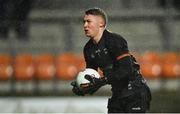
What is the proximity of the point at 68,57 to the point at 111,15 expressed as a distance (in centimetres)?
176

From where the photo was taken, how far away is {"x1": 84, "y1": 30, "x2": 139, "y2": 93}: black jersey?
152 inches

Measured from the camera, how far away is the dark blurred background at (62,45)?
32.1 feet

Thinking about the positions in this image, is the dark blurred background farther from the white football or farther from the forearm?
the forearm

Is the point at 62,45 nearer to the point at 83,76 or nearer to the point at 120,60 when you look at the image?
the point at 83,76

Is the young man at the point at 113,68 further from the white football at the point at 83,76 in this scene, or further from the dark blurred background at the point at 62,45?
the dark blurred background at the point at 62,45

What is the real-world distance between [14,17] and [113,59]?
6.51 meters

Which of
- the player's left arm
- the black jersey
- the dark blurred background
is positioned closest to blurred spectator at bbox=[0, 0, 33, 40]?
the dark blurred background

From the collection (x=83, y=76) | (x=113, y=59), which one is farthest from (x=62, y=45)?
(x=113, y=59)

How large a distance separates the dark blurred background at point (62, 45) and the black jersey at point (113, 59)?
4.90 meters

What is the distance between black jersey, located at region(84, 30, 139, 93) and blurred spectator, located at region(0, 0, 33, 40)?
20.1 ft

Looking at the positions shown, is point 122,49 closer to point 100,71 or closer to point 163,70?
point 100,71

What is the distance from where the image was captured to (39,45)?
33.5 feet

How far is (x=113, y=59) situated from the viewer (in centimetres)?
396

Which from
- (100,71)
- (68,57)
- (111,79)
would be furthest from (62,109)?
(68,57)
